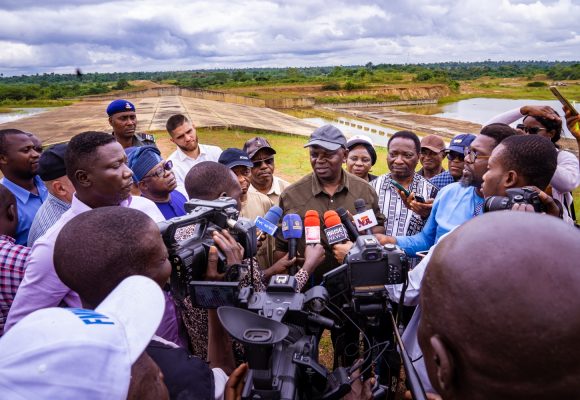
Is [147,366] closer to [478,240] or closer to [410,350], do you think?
[478,240]

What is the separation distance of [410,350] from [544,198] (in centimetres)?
102

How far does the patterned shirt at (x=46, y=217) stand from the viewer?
2.82 m

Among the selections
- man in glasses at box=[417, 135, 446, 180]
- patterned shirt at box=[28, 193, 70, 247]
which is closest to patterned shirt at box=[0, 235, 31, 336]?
patterned shirt at box=[28, 193, 70, 247]

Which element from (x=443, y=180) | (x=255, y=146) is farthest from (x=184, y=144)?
(x=443, y=180)

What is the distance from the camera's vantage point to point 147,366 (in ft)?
4.15

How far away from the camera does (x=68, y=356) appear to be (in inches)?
40.3

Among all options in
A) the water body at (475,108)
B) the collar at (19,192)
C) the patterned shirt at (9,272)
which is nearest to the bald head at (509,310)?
the patterned shirt at (9,272)

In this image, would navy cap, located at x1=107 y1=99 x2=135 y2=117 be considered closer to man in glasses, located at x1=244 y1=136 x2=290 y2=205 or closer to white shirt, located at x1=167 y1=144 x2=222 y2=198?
white shirt, located at x1=167 y1=144 x2=222 y2=198

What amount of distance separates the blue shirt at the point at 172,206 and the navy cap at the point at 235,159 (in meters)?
0.51

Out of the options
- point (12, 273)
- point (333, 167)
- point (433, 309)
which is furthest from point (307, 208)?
point (433, 309)

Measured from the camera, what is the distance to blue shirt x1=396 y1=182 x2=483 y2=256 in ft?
9.07

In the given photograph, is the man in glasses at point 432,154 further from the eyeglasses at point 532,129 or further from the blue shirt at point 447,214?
the blue shirt at point 447,214

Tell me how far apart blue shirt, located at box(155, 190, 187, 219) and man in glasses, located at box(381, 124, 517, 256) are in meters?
1.68

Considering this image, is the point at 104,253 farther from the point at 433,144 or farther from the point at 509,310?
the point at 433,144
